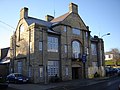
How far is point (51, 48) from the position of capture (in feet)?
106

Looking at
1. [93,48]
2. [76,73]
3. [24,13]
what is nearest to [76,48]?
[76,73]

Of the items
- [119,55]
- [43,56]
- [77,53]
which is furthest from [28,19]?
[119,55]

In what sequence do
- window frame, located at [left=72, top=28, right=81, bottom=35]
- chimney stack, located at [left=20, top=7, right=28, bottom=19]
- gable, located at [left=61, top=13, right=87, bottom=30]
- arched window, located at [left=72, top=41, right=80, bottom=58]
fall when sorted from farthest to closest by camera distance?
window frame, located at [left=72, top=28, right=81, bottom=35]
arched window, located at [left=72, top=41, right=80, bottom=58]
gable, located at [left=61, top=13, right=87, bottom=30]
chimney stack, located at [left=20, top=7, right=28, bottom=19]

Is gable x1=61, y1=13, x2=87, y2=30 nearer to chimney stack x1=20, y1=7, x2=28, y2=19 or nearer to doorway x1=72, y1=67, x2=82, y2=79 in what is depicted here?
chimney stack x1=20, y1=7, x2=28, y2=19

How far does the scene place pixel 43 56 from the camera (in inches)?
1194

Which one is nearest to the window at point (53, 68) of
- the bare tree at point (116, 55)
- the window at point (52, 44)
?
the window at point (52, 44)

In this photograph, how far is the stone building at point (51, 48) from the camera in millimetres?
30016

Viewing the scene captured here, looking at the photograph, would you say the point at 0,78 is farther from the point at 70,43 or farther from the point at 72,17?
the point at 72,17

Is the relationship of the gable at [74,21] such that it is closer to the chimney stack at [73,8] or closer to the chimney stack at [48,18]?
the chimney stack at [73,8]

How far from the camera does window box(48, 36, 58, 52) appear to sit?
32175 millimetres

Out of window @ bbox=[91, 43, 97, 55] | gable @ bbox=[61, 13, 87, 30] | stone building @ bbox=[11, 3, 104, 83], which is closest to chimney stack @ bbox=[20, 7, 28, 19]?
stone building @ bbox=[11, 3, 104, 83]

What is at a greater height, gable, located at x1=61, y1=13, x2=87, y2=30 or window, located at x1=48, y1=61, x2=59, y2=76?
gable, located at x1=61, y1=13, x2=87, y2=30

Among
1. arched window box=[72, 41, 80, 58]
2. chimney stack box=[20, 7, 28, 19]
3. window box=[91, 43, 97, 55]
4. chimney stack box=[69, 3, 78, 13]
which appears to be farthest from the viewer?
window box=[91, 43, 97, 55]

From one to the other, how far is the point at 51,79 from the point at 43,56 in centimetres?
397
